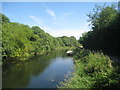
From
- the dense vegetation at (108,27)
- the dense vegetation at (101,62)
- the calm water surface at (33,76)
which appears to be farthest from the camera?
the dense vegetation at (108,27)

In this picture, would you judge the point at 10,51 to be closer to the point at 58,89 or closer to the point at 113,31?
the point at 58,89

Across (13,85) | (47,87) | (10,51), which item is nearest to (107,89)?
(47,87)

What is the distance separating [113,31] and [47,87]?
12666 millimetres

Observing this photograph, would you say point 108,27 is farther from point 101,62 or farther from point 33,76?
point 33,76

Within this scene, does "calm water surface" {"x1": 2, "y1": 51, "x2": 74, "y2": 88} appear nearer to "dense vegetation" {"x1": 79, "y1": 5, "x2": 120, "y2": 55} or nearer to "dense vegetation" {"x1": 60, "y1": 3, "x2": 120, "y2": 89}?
"dense vegetation" {"x1": 60, "y1": 3, "x2": 120, "y2": 89}

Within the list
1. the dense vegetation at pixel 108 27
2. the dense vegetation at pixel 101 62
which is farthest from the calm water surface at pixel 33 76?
the dense vegetation at pixel 108 27

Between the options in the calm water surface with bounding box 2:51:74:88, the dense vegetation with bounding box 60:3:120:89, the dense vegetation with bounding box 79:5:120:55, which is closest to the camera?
the dense vegetation with bounding box 60:3:120:89

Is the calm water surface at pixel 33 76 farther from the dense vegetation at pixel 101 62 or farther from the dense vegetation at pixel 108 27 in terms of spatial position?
the dense vegetation at pixel 108 27

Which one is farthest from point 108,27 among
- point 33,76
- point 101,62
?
point 33,76

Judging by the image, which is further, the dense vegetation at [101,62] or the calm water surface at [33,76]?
the calm water surface at [33,76]

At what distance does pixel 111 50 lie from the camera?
57.0 ft

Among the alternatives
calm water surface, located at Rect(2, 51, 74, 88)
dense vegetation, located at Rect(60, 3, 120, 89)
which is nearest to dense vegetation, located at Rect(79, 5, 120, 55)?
dense vegetation, located at Rect(60, 3, 120, 89)

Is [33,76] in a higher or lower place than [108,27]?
lower

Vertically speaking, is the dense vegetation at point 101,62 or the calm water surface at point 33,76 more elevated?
the dense vegetation at point 101,62
